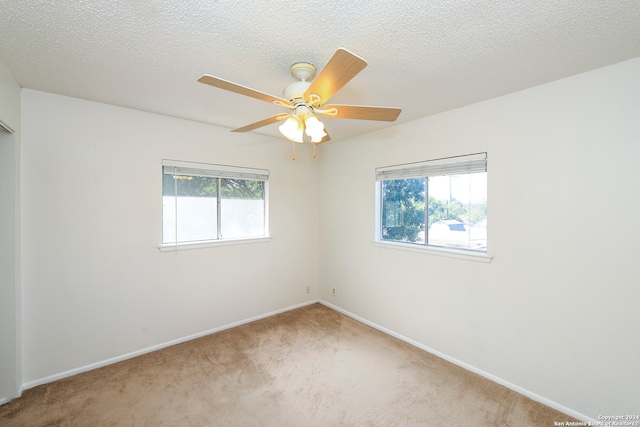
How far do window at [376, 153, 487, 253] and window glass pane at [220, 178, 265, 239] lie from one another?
1532 millimetres

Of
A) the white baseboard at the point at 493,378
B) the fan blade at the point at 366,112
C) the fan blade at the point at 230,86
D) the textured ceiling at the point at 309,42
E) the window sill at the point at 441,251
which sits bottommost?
the white baseboard at the point at 493,378

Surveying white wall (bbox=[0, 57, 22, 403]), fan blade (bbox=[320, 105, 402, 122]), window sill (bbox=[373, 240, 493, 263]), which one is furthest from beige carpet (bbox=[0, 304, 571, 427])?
fan blade (bbox=[320, 105, 402, 122])

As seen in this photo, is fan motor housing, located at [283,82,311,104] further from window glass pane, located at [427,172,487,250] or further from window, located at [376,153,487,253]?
window glass pane, located at [427,172,487,250]

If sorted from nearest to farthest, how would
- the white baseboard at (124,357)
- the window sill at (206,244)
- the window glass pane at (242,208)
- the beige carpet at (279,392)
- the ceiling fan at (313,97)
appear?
1. the ceiling fan at (313,97)
2. the beige carpet at (279,392)
3. the white baseboard at (124,357)
4. the window sill at (206,244)
5. the window glass pane at (242,208)

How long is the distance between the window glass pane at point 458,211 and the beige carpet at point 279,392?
3.85 feet

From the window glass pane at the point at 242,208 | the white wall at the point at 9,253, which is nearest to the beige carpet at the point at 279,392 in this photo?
the white wall at the point at 9,253

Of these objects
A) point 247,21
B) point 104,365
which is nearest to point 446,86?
point 247,21

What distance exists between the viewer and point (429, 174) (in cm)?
276

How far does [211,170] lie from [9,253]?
172 cm

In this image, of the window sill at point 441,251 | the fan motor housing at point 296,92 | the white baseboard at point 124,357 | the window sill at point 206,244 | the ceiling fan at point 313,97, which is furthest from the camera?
the window sill at point 206,244

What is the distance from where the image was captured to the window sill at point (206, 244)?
285 centimetres

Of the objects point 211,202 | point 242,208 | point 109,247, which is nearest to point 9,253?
point 109,247

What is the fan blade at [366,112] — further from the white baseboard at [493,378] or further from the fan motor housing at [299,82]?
the white baseboard at [493,378]

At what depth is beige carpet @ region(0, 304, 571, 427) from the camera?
6.20 feet
